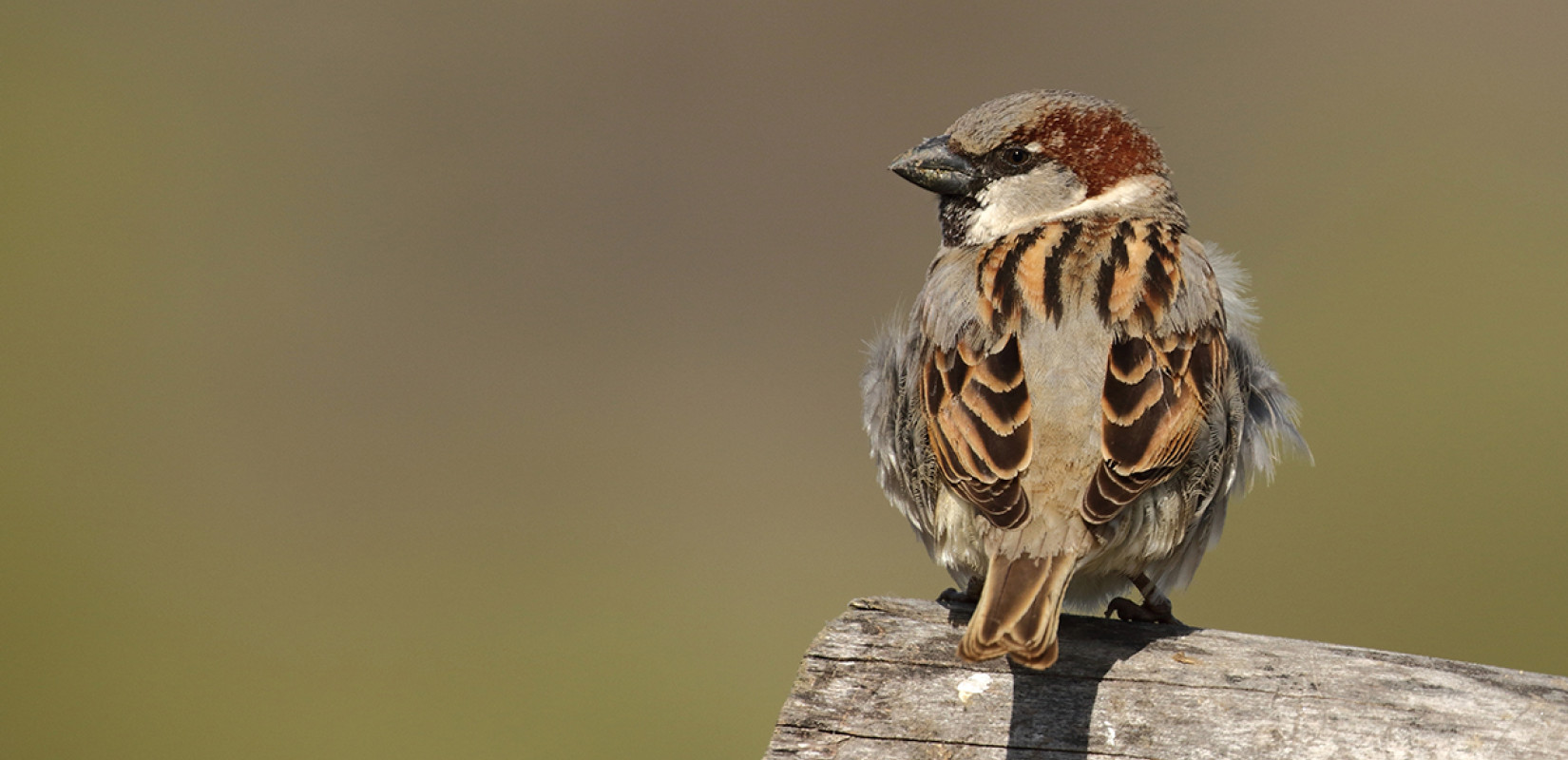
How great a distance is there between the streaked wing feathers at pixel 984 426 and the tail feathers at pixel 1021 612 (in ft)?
0.42

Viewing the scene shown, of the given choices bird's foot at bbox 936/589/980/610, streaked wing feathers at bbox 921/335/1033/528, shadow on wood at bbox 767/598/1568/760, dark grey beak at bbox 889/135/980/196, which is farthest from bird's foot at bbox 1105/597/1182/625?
dark grey beak at bbox 889/135/980/196

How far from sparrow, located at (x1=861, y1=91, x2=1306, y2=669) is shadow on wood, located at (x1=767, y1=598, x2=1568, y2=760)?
141mm

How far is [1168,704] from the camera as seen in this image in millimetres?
2947

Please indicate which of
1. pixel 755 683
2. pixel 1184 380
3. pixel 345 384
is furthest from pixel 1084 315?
pixel 345 384

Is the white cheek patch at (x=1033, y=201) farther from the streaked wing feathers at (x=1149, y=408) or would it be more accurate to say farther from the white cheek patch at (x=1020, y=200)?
the streaked wing feathers at (x=1149, y=408)

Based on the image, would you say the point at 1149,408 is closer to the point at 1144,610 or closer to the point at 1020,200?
the point at 1144,610

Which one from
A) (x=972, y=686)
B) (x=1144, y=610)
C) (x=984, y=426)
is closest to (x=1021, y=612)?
(x=972, y=686)

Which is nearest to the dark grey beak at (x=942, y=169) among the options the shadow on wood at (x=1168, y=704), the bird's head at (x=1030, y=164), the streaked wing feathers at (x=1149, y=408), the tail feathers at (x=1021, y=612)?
the bird's head at (x=1030, y=164)

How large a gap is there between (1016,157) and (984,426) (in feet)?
3.92

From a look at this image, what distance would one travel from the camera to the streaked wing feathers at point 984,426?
11.6 ft

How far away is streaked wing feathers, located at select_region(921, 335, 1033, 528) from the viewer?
353cm

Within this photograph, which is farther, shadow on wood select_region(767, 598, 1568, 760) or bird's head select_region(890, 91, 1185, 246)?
bird's head select_region(890, 91, 1185, 246)

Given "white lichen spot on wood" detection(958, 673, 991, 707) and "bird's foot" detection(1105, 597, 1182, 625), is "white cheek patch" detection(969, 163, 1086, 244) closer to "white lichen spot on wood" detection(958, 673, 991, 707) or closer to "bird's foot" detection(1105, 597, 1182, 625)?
"bird's foot" detection(1105, 597, 1182, 625)

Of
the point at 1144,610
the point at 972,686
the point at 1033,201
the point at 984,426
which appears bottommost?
the point at 1144,610
